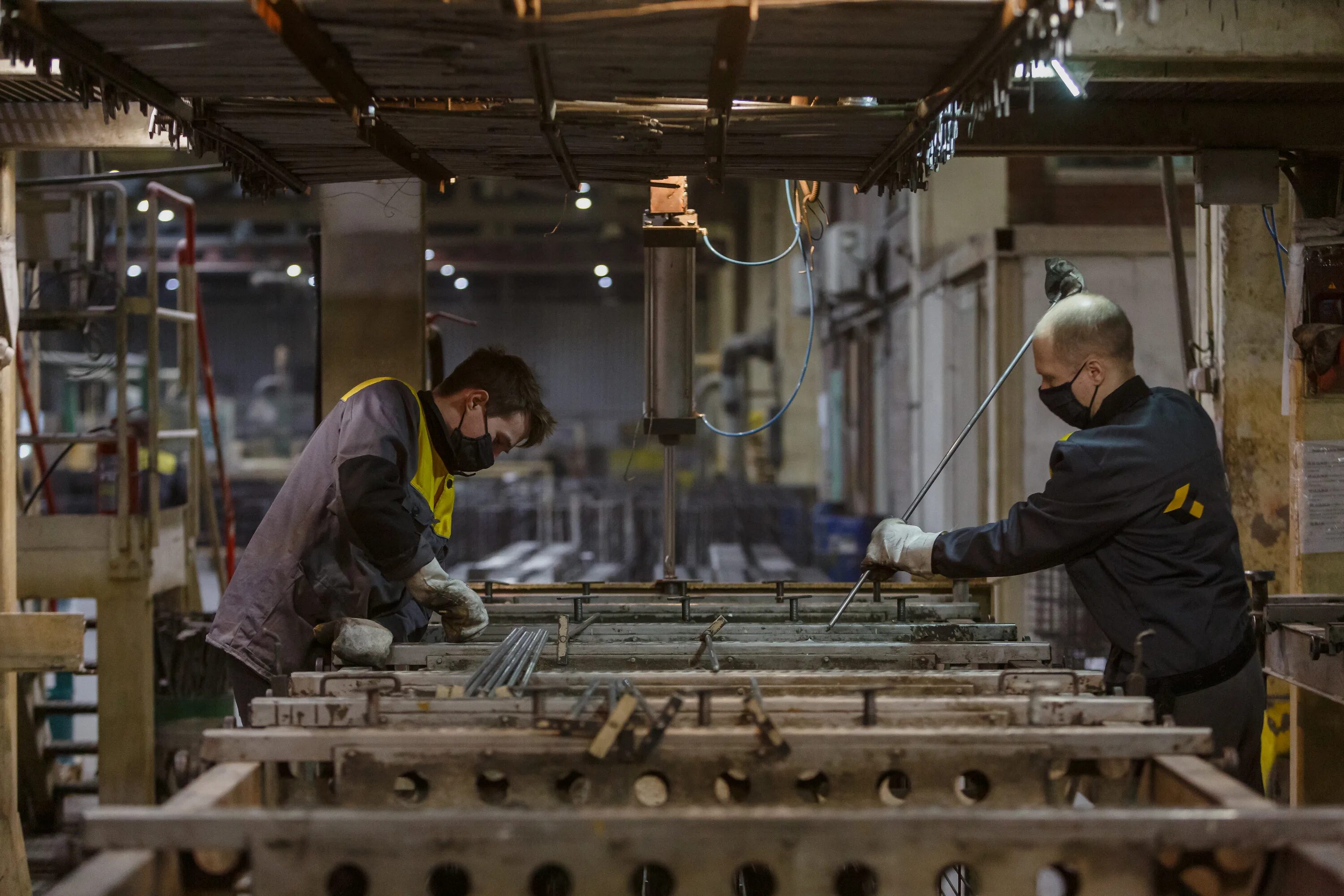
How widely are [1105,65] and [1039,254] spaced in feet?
15.6

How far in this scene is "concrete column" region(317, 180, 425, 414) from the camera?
4188 millimetres

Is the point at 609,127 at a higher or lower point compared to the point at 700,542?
higher

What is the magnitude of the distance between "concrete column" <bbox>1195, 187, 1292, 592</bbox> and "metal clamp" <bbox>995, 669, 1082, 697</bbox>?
1965mm

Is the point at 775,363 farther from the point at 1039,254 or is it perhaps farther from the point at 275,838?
A: the point at 275,838

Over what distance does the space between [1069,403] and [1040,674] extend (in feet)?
2.79

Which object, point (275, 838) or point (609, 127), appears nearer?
point (275, 838)

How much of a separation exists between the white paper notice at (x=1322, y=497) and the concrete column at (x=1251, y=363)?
370 mm

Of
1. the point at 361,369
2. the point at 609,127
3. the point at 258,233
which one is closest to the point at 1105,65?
the point at 609,127

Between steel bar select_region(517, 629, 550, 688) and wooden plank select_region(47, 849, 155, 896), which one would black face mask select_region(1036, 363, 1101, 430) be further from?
wooden plank select_region(47, 849, 155, 896)

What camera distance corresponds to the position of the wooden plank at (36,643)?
10.8ft

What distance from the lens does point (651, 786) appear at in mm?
2199

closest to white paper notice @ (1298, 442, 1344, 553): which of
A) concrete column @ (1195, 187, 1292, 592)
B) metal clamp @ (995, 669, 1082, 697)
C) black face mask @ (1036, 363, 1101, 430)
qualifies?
concrete column @ (1195, 187, 1292, 592)

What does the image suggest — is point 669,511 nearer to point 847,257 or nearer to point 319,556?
point 319,556

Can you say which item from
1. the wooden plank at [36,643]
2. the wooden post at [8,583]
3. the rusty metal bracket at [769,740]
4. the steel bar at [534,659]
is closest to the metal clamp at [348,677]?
the steel bar at [534,659]
